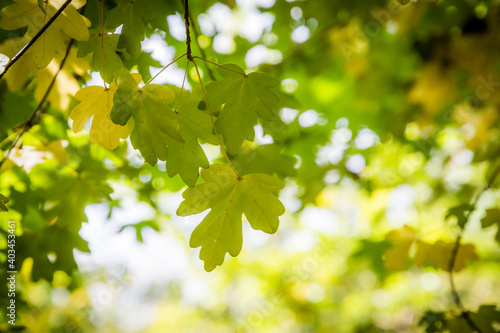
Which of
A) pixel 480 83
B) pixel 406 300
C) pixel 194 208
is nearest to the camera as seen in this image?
pixel 194 208

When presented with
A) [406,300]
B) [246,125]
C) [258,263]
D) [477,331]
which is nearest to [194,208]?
[246,125]

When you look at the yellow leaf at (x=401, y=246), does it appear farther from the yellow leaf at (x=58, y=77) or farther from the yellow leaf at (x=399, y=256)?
the yellow leaf at (x=58, y=77)

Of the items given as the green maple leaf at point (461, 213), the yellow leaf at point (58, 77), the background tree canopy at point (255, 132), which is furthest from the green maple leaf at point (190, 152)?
the green maple leaf at point (461, 213)

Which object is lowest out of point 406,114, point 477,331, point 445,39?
point 477,331

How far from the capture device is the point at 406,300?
608cm

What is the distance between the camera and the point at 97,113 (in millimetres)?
1099

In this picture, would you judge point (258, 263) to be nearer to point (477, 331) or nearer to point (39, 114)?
point (477, 331)

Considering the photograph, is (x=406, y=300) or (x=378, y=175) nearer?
(x=378, y=175)

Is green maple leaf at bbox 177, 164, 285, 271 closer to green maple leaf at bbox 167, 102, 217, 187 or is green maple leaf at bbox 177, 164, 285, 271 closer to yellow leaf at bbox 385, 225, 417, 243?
green maple leaf at bbox 167, 102, 217, 187

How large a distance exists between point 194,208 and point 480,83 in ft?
9.40

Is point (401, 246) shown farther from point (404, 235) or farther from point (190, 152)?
point (190, 152)

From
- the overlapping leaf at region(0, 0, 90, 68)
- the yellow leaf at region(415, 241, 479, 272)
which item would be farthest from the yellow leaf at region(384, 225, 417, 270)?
the overlapping leaf at region(0, 0, 90, 68)

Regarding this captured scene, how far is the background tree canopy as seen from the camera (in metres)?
1.08

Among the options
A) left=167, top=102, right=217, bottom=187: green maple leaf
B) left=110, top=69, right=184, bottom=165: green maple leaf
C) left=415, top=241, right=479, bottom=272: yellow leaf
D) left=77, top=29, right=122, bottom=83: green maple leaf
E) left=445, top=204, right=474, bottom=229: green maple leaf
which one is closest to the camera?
left=110, top=69, right=184, bottom=165: green maple leaf
